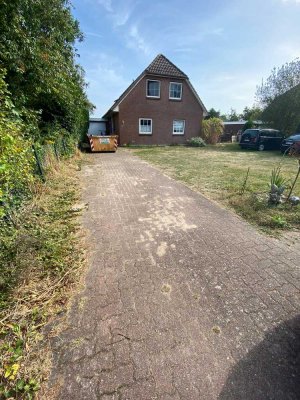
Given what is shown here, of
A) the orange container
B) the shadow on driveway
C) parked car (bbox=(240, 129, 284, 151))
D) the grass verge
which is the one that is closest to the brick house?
the orange container

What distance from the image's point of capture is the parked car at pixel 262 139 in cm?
1705

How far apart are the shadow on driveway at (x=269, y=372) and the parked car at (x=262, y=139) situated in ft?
59.5

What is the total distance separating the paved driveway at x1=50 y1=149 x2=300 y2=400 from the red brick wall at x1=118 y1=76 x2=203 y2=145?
1573 centimetres

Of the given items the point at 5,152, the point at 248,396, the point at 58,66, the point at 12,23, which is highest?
the point at 12,23

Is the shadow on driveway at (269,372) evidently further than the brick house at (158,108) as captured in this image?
No

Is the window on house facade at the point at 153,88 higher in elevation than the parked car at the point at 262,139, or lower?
higher

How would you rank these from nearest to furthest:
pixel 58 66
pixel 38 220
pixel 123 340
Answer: pixel 123 340 < pixel 38 220 < pixel 58 66

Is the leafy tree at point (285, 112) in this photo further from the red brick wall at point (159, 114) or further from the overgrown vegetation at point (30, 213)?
the overgrown vegetation at point (30, 213)

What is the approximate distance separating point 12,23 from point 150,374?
7.16 meters

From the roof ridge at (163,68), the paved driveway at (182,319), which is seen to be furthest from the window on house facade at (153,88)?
the paved driveway at (182,319)

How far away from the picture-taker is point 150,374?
162cm

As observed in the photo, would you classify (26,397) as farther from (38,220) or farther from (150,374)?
(38,220)

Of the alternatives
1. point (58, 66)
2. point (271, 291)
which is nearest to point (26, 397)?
point (271, 291)

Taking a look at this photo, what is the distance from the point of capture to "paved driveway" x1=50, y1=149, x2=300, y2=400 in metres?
1.57
